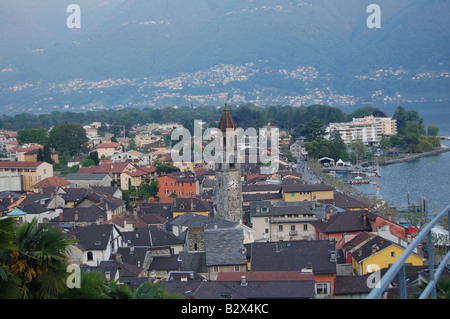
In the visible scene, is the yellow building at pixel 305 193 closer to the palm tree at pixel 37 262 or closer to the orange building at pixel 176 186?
the orange building at pixel 176 186

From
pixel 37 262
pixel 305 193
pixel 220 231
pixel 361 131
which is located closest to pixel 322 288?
pixel 220 231

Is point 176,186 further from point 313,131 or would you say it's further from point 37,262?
point 313,131

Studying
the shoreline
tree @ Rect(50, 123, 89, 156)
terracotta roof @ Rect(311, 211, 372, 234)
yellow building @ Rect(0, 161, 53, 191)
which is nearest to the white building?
the shoreline

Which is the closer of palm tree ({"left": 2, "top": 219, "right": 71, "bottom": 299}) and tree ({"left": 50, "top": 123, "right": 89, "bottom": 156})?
palm tree ({"left": 2, "top": 219, "right": 71, "bottom": 299})

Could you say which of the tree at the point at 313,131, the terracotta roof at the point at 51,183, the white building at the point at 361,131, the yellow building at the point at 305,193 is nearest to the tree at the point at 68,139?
the terracotta roof at the point at 51,183

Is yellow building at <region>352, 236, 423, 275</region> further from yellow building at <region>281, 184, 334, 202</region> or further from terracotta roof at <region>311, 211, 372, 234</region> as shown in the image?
yellow building at <region>281, 184, 334, 202</region>
